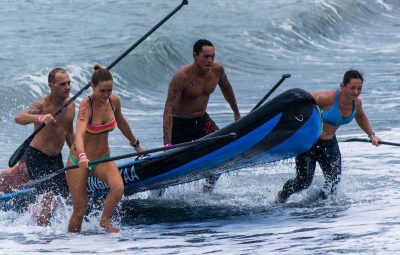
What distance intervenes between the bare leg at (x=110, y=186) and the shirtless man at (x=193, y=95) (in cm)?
119

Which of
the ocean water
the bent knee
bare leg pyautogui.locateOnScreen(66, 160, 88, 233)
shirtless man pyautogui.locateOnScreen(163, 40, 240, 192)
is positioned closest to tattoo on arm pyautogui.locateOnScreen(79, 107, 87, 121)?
bare leg pyautogui.locateOnScreen(66, 160, 88, 233)

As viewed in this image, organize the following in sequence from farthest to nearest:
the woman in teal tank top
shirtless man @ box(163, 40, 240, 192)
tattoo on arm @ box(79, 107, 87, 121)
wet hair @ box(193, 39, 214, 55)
→ shirtless man @ box(163, 40, 240, 192) → wet hair @ box(193, 39, 214, 55) → the woman in teal tank top → tattoo on arm @ box(79, 107, 87, 121)

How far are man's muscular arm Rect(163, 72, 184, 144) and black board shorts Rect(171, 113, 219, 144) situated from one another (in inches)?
11.6

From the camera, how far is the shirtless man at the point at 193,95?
9922 millimetres

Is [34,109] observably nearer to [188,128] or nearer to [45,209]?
[45,209]

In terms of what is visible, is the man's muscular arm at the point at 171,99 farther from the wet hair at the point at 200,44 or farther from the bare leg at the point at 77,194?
the bare leg at the point at 77,194

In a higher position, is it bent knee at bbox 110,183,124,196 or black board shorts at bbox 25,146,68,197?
black board shorts at bbox 25,146,68,197

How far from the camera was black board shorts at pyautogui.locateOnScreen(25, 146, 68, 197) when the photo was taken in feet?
31.0

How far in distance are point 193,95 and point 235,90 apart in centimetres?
862

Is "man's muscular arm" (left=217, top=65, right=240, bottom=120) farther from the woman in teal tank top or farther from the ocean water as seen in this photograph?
the woman in teal tank top

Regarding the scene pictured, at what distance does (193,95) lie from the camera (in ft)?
33.3

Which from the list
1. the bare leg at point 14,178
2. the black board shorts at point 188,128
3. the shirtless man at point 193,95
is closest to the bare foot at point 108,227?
the shirtless man at point 193,95

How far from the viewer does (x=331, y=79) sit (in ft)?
63.3

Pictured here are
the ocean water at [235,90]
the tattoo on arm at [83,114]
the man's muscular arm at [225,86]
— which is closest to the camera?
the tattoo on arm at [83,114]
